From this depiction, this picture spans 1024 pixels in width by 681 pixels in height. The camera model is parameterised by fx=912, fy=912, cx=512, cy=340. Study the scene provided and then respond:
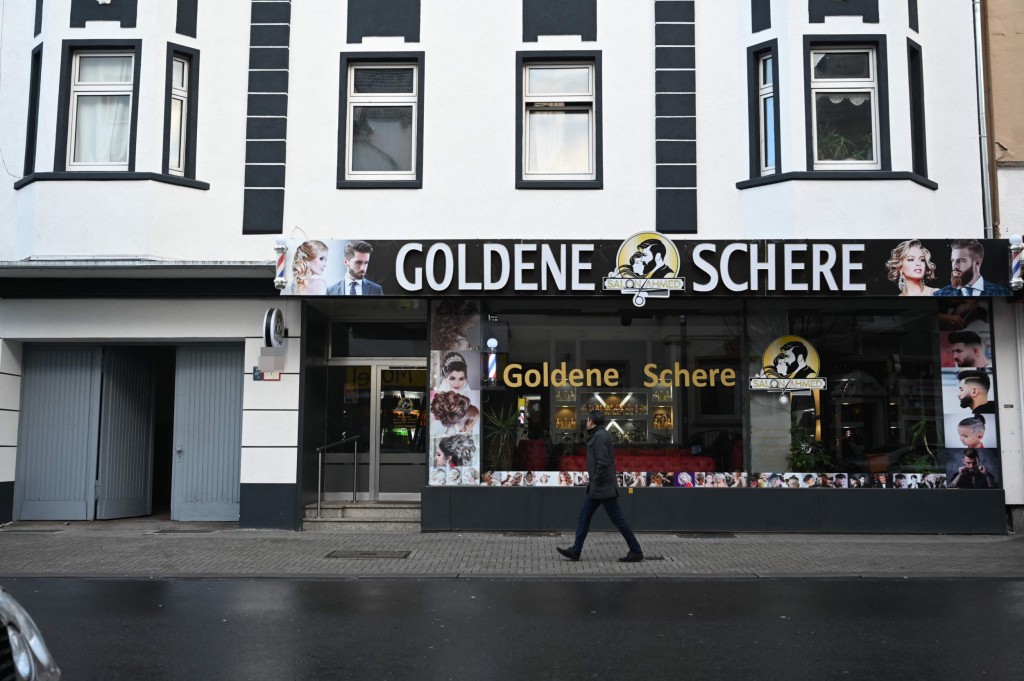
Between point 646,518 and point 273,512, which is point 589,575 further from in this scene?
point 273,512

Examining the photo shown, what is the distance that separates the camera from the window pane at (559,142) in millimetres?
13195

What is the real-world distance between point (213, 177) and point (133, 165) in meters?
1.05

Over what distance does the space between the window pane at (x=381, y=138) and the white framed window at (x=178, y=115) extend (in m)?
2.40

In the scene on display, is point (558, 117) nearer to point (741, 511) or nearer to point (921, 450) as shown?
point (741, 511)

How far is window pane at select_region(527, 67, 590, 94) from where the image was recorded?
1325 centimetres

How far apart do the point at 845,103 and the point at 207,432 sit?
33.9 feet

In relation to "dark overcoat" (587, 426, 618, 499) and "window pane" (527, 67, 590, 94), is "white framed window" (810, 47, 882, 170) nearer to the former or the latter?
"window pane" (527, 67, 590, 94)

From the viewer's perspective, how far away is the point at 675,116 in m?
12.9

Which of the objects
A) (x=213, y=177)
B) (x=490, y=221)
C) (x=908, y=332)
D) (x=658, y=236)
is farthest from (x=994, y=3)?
(x=213, y=177)

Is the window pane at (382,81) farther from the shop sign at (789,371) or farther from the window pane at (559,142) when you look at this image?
the shop sign at (789,371)

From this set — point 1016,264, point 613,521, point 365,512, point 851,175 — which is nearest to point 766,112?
point 851,175

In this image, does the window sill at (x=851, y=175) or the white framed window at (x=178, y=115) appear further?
the white framed window at (x=178, y=115)

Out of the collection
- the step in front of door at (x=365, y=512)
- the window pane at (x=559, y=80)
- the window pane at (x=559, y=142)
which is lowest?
the step in front of door at (x=365, y=512)

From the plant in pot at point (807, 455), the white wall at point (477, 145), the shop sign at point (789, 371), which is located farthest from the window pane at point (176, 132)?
the plant in pot at point (807, 455)
